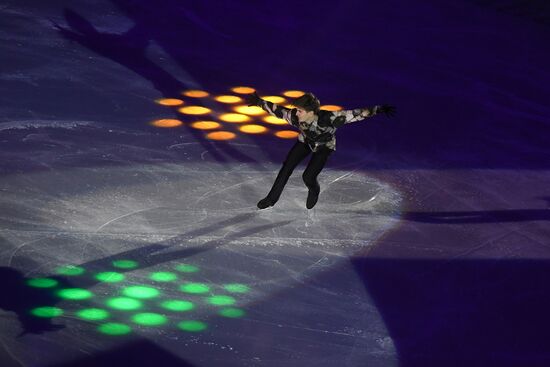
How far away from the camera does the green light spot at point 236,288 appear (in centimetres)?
779

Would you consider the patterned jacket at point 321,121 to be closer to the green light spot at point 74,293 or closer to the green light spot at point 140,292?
the green light spot at point 140,292

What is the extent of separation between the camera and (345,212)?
9281 mm

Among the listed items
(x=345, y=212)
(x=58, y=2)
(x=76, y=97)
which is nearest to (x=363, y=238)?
(x=345, y=212)

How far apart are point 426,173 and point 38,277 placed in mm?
4707

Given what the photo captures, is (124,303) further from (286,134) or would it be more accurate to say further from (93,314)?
(286,134)

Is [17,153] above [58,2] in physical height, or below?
below

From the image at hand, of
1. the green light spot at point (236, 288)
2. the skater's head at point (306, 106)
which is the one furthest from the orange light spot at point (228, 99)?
the green light spot at point (236, 288)

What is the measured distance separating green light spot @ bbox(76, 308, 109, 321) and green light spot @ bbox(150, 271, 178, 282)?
0.70 m

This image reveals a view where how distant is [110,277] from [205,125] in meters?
3.64

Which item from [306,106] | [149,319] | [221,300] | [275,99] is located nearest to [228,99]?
[275,99]

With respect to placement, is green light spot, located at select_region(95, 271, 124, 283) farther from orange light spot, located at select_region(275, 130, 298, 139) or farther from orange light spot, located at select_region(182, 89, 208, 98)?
orange light spot, located at select_region(182, 89, 208, 98)

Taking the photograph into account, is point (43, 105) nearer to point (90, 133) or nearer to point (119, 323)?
point (90, 133)

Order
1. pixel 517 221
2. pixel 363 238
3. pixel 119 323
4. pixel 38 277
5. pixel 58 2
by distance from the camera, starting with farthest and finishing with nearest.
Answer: pixel 58 2, pixel 517 221, pixel 363 238, pixel 38 277, pixel 119 323

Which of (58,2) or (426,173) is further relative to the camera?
(58,2)
